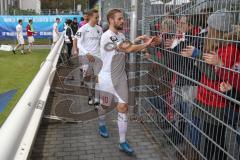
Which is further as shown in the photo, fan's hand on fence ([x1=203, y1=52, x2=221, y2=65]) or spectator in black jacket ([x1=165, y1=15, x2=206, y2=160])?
spectator in black jacket ([x1=165, y1=15, x2=206, y2=160])

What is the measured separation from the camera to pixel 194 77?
3604 mm

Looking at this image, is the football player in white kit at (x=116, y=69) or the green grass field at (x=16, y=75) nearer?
the football player in white kit at (x=116, y=69)

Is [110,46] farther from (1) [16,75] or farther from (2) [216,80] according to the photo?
(1) [16,75]

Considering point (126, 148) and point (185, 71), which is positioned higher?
point (185, 71)

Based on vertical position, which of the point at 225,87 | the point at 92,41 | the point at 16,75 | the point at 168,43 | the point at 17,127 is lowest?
the point at 16,75

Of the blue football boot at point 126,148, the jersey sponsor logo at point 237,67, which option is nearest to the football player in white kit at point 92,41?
the blue football boot at point 126,148

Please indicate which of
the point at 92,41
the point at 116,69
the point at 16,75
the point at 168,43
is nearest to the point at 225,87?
the point at 168,43

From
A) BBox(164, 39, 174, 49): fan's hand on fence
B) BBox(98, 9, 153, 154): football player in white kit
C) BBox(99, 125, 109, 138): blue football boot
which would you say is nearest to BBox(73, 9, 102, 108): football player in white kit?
BBox(99, 125, 109, 138): blue football boot

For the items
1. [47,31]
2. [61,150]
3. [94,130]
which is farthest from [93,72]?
[47,31]

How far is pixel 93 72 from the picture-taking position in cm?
709

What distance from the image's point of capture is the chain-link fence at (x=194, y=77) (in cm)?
288

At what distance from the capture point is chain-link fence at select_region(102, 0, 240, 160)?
288 cm

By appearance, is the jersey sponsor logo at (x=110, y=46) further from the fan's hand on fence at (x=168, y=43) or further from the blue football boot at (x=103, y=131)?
the blue football boot at (x=103, y=131)

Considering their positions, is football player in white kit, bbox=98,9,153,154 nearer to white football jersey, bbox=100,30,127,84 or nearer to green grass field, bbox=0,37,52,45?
white football jersey, bbox=100,30,127,84
